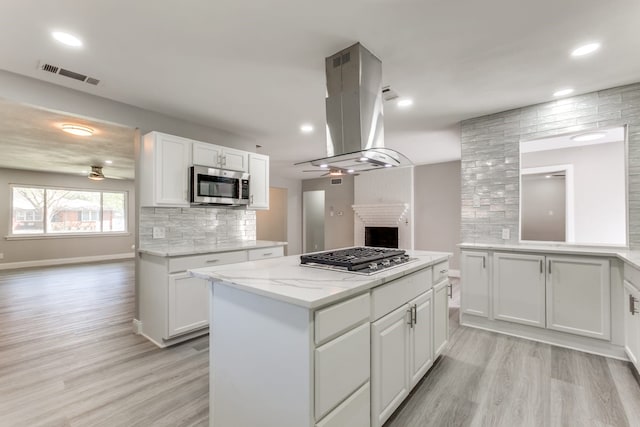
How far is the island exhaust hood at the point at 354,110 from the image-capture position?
81.2 inches

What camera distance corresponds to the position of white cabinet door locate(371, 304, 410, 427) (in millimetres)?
1573

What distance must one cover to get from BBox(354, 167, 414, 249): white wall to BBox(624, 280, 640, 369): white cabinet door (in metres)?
3.99

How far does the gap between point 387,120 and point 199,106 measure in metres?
2.26

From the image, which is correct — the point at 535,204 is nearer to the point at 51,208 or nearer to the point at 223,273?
the point at 223,273

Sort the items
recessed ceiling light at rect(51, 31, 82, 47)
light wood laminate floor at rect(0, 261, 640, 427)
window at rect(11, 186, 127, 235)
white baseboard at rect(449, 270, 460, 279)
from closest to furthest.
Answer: light wood laminate floor at rect(0, 261, 640, 427) → recessed ceiling light at rect(51, 31, 82, 47) → white baseboard at rect(449, 270, 460, 279) → window at rect(11, 186, 127, 235)

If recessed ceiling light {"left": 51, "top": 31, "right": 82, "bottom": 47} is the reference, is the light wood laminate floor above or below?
below

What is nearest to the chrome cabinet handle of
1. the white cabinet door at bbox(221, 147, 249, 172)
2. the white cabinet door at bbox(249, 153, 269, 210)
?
the white cabinet door at bbox(249, 153, 269, 210)

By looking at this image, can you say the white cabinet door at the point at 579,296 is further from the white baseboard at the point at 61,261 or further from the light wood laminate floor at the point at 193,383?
the white baseboard at the point at 61,261

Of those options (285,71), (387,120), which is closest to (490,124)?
(387,120)

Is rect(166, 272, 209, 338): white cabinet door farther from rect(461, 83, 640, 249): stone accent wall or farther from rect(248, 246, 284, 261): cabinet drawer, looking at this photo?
rect(461, 83, 640, 249): stone accent wall

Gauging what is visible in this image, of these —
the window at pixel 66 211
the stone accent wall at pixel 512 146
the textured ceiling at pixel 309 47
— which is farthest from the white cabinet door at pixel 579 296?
the window at pixel 66 211

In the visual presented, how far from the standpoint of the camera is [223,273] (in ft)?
5.57

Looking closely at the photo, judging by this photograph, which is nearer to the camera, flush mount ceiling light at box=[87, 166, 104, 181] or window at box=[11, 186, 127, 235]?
flush mount ceiling light at box=[87, 166, 104, 181]

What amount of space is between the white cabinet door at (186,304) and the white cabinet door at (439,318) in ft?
7.20
